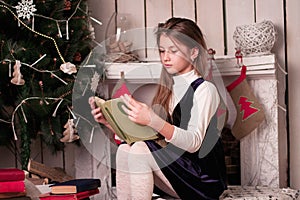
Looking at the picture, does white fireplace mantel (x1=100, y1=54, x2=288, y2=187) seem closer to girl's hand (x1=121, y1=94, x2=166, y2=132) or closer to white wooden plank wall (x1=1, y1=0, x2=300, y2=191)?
white wooden plank wall (x1=1, y1=0, x2=300, y2=191)

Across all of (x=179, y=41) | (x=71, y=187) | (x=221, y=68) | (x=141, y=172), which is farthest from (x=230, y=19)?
(x=71, y=187)

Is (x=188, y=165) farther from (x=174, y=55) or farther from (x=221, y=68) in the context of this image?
(x=221, y=68)

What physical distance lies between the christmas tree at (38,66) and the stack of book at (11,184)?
317 millimetres

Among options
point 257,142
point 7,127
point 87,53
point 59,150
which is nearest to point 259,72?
point 257,142

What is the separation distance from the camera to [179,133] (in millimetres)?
1929

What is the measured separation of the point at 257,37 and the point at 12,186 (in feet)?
3.34

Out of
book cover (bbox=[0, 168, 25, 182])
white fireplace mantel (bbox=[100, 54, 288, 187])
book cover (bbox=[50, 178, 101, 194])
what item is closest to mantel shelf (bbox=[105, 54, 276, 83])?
white fireplace mantel (bbox=[100, 54, 288, 187])

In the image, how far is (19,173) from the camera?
6.34 ft

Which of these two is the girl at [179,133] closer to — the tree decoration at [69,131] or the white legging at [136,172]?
the white legging at [136,172]

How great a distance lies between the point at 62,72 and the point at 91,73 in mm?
107

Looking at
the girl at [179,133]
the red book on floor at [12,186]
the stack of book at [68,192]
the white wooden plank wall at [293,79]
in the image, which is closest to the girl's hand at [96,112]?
the girl at [179,133]

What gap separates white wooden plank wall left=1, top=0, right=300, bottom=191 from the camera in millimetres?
2406

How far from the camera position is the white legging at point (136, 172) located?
195cm

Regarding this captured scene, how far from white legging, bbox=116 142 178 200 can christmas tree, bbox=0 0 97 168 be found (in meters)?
0.33
